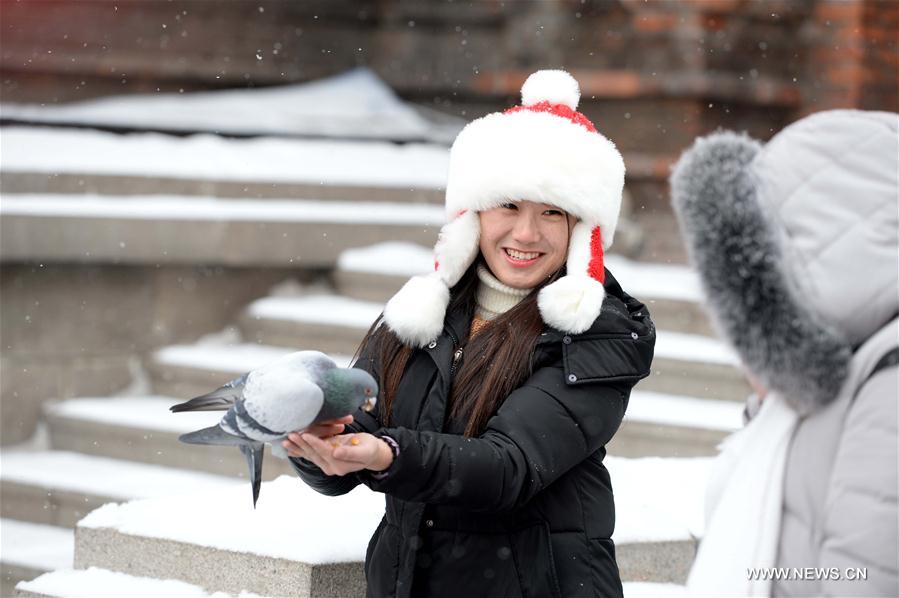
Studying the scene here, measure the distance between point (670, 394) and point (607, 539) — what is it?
3.31 m

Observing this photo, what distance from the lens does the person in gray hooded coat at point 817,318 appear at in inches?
61.7

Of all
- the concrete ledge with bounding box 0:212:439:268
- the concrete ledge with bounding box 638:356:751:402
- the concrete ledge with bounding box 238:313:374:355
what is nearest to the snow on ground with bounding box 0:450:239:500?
the concrete ledge with bounding box 238:313:374:355

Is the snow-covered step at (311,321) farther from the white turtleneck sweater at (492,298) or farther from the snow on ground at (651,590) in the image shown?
the white turtleneck sweater at (492,298)

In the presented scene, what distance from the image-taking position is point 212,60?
782cm

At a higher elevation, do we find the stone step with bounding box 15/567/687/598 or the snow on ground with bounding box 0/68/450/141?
the snow on ground with bounding box 0/68/450/141

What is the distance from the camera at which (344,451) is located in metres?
2.06

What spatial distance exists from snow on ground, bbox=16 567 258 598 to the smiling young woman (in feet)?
2.78

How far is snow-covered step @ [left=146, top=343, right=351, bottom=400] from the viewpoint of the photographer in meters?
5.81

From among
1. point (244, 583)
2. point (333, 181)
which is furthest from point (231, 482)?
point (244, 583)

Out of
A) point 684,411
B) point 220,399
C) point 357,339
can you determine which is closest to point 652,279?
point 684,411

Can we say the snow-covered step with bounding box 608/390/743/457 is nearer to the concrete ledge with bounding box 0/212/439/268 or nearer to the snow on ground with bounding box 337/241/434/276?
the snow on ground with bounding box 337/241/434/276

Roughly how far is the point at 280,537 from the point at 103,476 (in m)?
2.60

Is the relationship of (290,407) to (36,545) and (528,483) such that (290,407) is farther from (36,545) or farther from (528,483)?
(36,545)

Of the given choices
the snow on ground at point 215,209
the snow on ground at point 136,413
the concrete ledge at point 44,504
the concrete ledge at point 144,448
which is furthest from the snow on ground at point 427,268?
the concrete ledge at point 44,504
